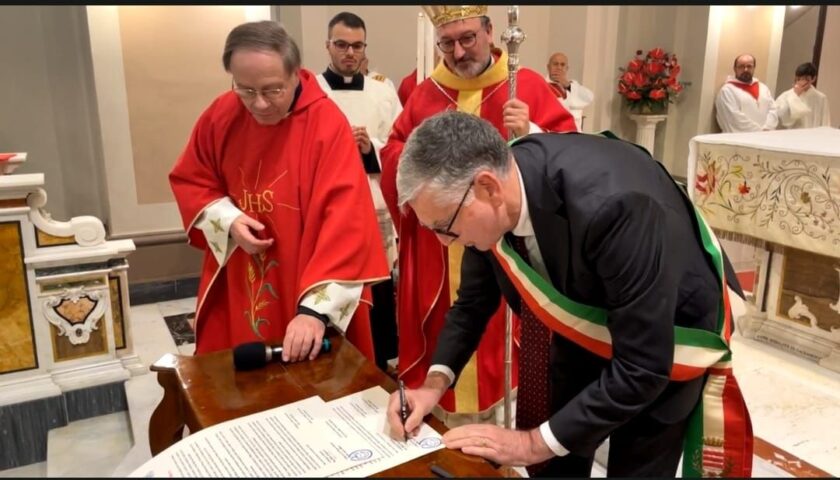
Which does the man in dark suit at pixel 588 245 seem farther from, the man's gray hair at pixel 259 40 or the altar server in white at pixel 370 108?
the altar server in white at pixel 370 108

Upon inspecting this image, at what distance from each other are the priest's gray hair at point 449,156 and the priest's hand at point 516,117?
52.3 inches

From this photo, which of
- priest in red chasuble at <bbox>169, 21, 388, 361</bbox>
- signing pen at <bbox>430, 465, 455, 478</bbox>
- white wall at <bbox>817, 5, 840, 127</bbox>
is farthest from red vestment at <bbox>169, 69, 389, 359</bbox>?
white wall at <bbox>817, 5, 840, 127</bbox>

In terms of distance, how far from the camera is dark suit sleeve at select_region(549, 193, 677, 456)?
122cm

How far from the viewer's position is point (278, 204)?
84.0 inches

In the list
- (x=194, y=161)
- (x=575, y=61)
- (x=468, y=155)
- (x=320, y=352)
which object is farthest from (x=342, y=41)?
(x=575, y=61)

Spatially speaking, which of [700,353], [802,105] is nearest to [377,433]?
[700,353]

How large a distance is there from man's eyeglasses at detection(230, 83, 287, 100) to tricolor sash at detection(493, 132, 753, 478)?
0.88 m

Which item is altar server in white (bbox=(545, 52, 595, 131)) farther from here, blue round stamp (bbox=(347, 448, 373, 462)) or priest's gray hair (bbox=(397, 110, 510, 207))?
blue round stamp (bbox=(347, 448, 373, 462))

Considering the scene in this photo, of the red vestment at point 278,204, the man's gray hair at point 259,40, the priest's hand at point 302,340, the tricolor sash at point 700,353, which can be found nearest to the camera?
the tricolor sash at point 700,353

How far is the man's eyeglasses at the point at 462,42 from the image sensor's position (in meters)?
2.69

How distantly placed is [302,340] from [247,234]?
1.68 ft

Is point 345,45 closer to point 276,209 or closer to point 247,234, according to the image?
point 276,209

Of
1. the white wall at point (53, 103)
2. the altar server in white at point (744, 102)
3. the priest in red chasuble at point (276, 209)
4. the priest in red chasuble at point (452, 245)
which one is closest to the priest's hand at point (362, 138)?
the priest in red chasuble at point (452, 245)

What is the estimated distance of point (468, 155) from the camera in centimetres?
121
